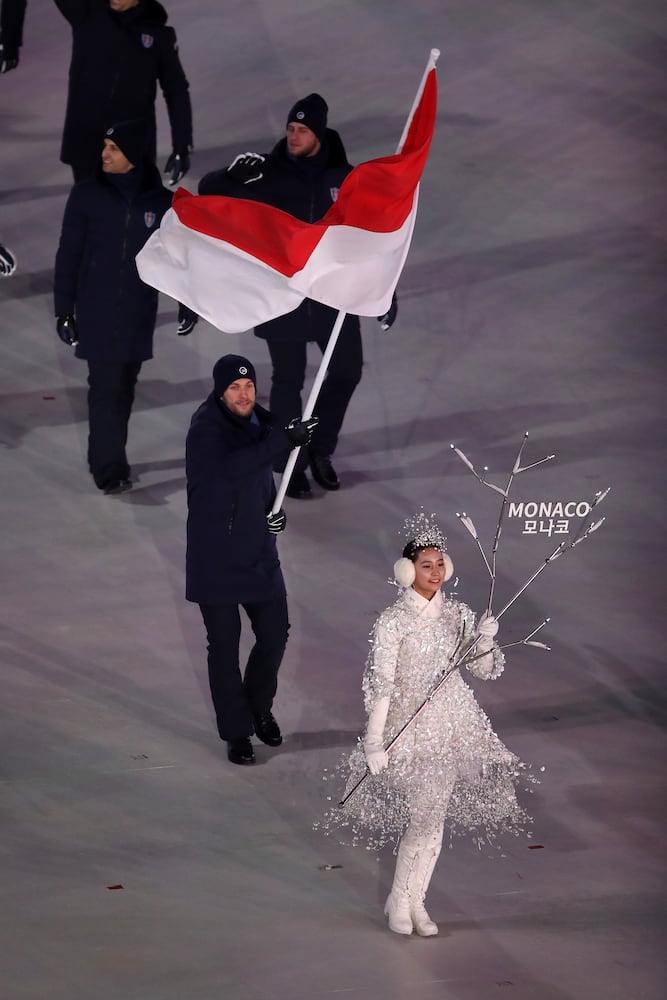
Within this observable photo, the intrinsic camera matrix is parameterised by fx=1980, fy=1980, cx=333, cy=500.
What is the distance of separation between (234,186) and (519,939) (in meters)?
4.51

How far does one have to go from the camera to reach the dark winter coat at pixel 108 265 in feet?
32.1

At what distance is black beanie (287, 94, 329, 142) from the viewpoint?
32.0 feet

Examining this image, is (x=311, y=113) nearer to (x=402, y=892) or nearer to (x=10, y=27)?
(x=10, y=27)

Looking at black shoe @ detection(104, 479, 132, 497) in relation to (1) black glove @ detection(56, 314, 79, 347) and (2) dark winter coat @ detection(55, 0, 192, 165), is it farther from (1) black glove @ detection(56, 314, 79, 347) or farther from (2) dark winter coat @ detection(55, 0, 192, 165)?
(2) dark winter coat @ detection(55, 0, 192, 165)

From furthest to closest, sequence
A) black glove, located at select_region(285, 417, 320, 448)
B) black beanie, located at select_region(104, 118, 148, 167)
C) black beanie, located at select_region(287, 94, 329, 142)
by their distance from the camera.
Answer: black beanie, located at select_region(287, 94, 329, 142) → black beanie, located at select_region(104, 118, 148, 167) → black glove, located at select_region(285, 417, 320, 448)

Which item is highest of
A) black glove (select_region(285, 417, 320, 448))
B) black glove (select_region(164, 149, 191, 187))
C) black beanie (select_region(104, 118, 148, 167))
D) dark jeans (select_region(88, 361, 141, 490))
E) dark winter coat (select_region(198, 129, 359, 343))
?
black beanie (select_region(104, 118, 148, 167))

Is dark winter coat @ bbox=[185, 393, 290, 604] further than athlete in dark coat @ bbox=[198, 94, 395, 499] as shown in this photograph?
No

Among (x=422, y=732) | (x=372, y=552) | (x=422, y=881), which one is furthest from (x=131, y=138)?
(x=422, y=881)

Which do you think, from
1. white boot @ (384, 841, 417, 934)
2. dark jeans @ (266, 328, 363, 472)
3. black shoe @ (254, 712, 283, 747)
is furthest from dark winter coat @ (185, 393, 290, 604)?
dark jeans @ (266, 328, 363, 472)

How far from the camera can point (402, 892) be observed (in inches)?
267

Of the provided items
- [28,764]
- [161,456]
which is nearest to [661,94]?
[161,456]

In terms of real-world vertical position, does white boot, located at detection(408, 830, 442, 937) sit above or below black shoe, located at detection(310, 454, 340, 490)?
above

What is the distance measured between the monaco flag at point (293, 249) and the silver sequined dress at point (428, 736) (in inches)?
63.3

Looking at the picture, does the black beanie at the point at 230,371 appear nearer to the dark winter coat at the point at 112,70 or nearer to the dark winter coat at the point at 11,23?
the dark winter coat at the point at 112,70
